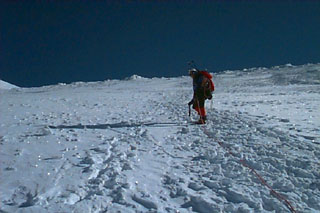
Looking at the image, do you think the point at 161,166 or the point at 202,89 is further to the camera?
the point at 202,89

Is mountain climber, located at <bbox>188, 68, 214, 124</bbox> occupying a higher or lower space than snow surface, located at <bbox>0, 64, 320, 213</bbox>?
higher

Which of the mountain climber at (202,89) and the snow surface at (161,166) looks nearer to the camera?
the snow surface at (161,166)

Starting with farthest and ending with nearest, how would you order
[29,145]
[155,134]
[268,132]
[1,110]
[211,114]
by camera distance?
[1,110] → [211,114] → [155,134] → [268,132] → [29,145]

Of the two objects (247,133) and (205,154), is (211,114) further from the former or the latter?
(205,154)

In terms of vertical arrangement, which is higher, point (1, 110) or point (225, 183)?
point (1, 110)

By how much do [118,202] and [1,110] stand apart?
10.4 metres

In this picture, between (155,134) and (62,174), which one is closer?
(62,174)

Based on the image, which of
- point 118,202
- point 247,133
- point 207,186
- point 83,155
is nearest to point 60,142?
point 83,155

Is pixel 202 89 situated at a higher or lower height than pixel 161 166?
higher

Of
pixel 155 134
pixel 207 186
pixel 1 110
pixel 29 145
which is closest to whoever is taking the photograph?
pixel 207 186

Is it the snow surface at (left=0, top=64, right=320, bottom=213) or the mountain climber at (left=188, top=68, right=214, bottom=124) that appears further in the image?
the mountain climber at (left=188, top=68, right=214, bottom=124)

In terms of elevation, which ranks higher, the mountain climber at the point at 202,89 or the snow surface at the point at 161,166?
the mountain climber at the point at 202,89

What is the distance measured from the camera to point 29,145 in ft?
22.0

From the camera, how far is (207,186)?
4.54 meters
